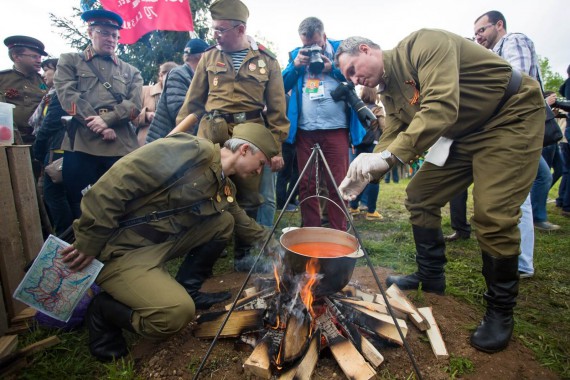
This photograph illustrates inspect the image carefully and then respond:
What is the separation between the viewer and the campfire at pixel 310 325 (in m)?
1.96

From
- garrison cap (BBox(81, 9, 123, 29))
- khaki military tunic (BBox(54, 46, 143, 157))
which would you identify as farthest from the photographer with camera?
garrison cap (BBox(81, 9, 123, 29))

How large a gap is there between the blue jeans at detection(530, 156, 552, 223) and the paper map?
5.39 meters

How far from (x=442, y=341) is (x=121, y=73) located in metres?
4.34

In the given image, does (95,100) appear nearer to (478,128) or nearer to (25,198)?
(25,198)

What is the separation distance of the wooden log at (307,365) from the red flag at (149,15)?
623 centimetres

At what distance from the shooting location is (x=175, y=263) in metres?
3.67

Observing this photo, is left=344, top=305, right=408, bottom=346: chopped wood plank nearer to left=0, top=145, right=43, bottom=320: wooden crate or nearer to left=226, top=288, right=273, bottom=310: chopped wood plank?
left=226, top=288, right=273, bottom=310: chopped wood plank

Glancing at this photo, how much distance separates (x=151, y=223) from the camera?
7.65ft

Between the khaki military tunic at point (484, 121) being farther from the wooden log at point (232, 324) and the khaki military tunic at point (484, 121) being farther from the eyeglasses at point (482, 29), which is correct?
the eyeglasses at point (482, 29)

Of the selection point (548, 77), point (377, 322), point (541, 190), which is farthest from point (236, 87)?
point (548, 77)

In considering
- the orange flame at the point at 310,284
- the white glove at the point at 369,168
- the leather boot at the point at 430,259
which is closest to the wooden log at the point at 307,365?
the orange flame at the point at 310,284

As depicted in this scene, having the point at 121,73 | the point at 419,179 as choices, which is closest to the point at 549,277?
the point at 419,179

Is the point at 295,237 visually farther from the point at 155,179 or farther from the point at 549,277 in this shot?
the point at 549,277

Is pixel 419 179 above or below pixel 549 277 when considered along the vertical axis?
above
